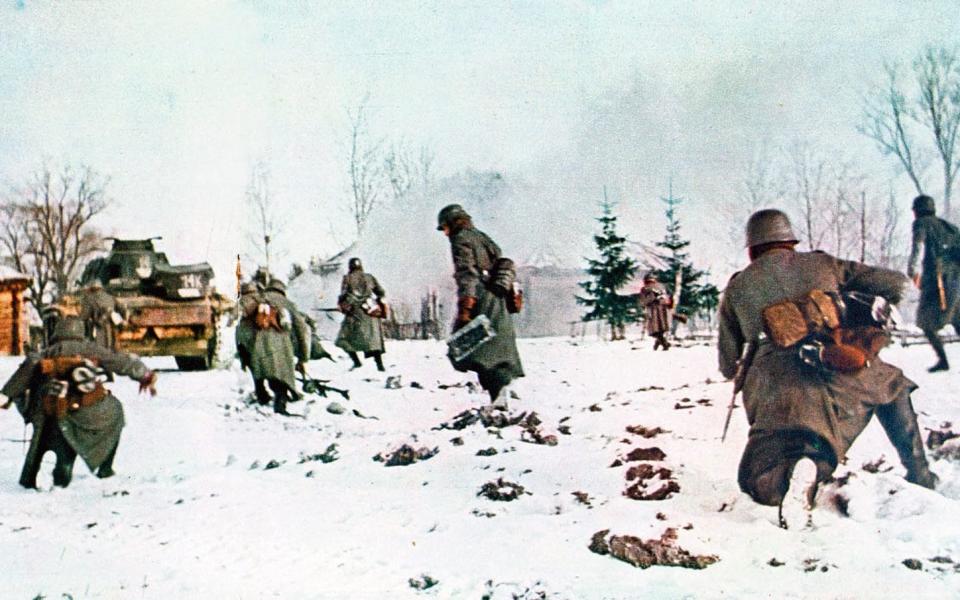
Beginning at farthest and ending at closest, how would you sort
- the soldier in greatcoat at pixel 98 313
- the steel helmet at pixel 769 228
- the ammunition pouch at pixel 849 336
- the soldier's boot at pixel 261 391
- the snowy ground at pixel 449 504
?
1. the soldier's boot at pixel 261 391
2. the soldier in greatcoat at pixel 98 313
3. the steel helmet at pixel 769 228
4. the ammunition pouch at pixel 849 336
5. the snowy ground at pixel 449 504

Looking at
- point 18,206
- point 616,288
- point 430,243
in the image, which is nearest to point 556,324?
point 616,288

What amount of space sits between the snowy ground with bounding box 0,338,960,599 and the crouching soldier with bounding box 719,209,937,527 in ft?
0.34

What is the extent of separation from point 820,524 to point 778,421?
447mm

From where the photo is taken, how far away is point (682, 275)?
153 inches

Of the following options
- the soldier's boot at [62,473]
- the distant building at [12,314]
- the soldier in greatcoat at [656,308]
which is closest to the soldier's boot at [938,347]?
the soldier in greatcoat at [656,308]

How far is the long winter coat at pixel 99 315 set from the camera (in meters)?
3.82

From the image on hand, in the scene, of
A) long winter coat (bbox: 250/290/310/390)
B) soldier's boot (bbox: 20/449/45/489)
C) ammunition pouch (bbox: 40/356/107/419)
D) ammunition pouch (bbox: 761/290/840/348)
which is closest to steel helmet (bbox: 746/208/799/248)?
ammunition pouch (bbox: 761/290/840/348)

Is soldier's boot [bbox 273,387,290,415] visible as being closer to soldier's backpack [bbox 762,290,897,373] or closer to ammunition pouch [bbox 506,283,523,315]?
ammunition pouch [bbox 506,283,523,315]

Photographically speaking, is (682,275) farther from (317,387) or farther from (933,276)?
(317,387)

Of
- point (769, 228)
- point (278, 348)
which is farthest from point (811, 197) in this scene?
point (278, 348)

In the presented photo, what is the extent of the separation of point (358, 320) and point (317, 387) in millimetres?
426

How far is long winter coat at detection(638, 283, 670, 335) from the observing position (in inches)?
147

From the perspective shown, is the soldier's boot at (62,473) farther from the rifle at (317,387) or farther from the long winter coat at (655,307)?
the long winter coat at (655,307)

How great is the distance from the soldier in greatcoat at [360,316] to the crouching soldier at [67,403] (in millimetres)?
1049
